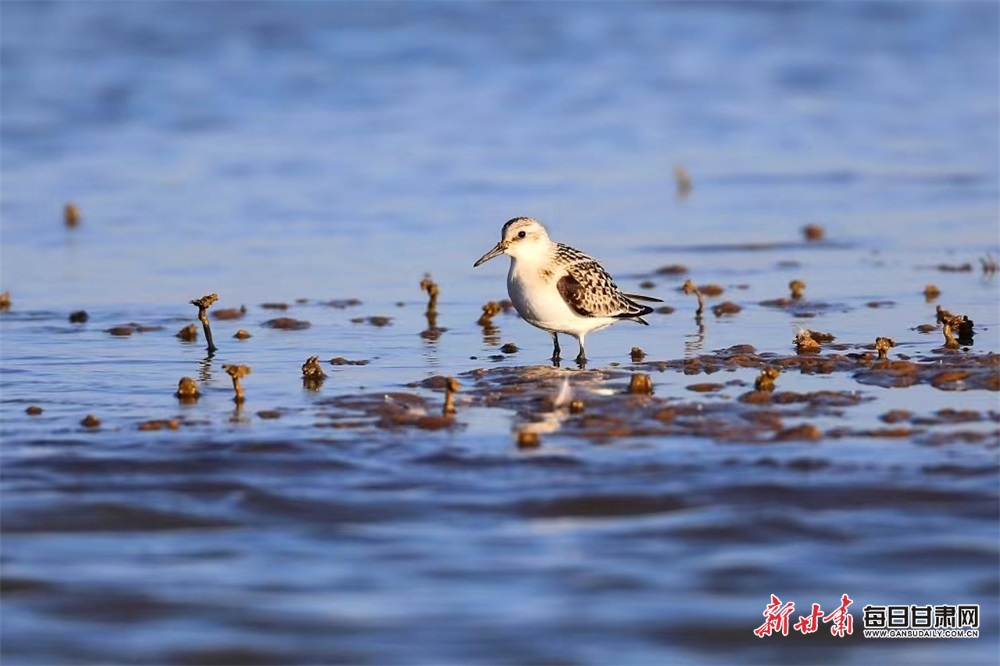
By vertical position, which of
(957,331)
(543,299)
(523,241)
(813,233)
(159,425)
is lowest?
(159,425)

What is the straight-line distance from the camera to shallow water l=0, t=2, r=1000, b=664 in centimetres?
731

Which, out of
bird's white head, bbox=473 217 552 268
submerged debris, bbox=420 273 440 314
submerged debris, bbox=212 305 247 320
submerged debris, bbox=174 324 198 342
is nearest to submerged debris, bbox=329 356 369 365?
bird's white head, bbox=473 217 552 268

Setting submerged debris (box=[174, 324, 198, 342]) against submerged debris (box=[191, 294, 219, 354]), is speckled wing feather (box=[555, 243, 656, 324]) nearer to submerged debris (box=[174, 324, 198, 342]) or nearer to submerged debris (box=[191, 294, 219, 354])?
submerged debris (box=[191, 294, 219, 354])

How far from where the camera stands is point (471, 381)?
449 inches

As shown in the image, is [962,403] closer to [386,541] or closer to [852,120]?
[386,541]

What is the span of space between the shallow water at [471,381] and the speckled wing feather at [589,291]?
1.19ft

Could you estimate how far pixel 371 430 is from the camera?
987 cm

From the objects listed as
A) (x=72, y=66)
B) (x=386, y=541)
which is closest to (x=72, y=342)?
(x=386, y=541)

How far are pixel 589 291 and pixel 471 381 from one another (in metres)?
1.27

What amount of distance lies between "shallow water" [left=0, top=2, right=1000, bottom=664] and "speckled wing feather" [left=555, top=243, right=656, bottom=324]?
0.36 meters

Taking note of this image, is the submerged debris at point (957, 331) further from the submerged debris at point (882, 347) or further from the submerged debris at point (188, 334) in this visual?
the submerged debris at point (188, 334)

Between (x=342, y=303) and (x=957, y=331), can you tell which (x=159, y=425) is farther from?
(x=957, y=331)

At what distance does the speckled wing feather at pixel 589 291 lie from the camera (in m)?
12.1

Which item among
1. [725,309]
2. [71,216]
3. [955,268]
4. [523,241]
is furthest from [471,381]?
[71,216]
